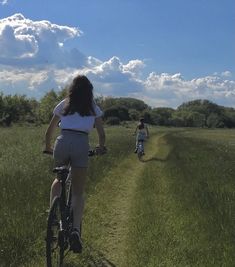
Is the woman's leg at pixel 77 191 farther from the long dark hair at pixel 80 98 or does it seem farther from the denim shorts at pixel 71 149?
the long dark hair at pixel 80 98

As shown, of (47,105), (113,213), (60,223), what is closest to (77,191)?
(60,223)

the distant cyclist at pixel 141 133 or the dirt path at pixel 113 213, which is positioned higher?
the distant cyclist at pixel 141 133

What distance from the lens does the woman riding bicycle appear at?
7141 millimetres

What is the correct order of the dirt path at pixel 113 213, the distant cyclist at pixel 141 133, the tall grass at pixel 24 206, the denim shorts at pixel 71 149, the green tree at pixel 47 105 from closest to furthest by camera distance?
1. the denim shorts at pixel 71 149
2. the tall grass at pixel 24 206
3. the dirt path at pixel 113 213
4. the distant cyclist at pixel 141 133
5. the green tree at pixel 47 105

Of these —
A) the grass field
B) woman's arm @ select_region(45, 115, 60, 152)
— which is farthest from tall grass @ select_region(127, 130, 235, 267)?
woman's arm @ select_region(45, 115, 60, 152)

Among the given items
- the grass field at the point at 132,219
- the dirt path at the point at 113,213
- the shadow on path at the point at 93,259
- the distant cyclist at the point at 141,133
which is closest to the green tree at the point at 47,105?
the distant cyclist at the point at 141,133

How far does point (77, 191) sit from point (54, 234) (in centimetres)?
70

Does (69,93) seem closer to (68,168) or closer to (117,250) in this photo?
(68,168)

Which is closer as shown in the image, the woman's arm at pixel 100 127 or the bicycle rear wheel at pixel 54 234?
the bicycle rear wheel at pixel 54 234

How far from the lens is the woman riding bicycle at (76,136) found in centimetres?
714

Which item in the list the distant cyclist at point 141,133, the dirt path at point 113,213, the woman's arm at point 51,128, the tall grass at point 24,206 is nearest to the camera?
the woman's arm at point 51,128

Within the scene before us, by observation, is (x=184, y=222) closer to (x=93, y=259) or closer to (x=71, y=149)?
(x=93, y=259)

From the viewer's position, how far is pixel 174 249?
823 centimetres

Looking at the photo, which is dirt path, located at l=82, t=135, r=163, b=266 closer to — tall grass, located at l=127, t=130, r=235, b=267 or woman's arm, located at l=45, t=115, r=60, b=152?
tall grass, located at l=127, t=130, r=235, b=267
